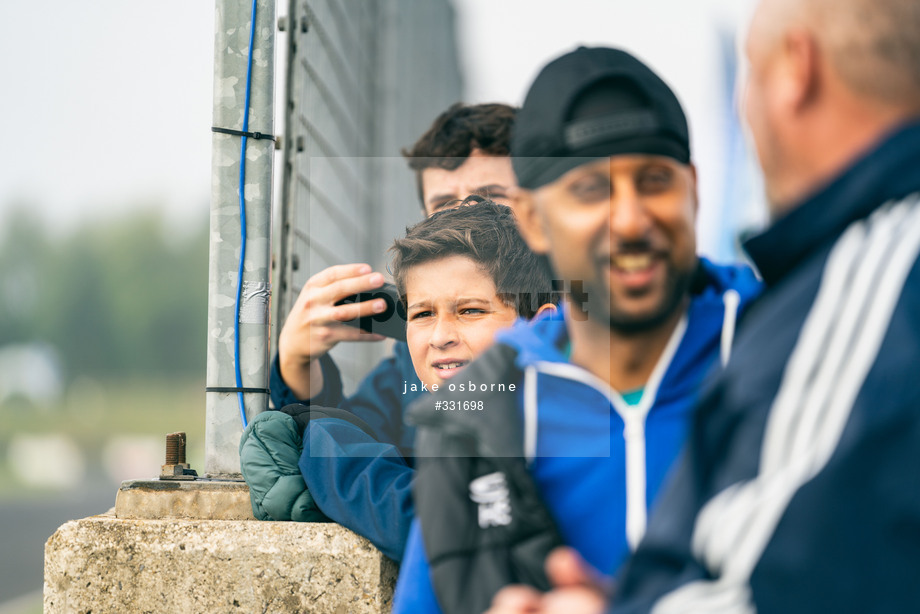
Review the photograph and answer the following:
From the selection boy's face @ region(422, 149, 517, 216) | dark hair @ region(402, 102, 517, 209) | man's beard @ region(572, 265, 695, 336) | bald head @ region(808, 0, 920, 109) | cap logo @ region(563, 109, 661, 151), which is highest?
dark hair @ region(402, 102, 517, 209)

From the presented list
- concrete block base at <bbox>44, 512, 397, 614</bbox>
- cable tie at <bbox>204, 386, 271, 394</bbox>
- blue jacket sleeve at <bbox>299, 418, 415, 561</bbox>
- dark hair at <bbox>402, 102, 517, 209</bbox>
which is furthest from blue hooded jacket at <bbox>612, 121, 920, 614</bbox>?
dark hair at <bbox>402, 102, 517, 209</bbox>

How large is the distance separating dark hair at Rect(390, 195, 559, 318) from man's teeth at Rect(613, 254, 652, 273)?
629mm

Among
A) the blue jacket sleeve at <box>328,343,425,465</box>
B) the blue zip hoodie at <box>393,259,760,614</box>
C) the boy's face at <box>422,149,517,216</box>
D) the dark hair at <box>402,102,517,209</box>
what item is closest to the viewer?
the blue zip hoodie at <box>393,259,760,614</box>

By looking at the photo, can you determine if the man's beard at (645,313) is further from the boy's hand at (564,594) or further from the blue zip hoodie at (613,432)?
the boy's hand at (564,594)

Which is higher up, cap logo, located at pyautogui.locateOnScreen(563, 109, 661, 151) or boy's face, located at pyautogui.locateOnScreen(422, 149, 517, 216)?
boy's face, located at pyautogui.locateOnScreen(422, 149, 517, 216)

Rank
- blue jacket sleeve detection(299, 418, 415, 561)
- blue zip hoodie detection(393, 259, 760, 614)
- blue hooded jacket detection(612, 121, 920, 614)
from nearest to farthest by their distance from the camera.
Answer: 1. blue hooded jacket detection(612, 121, 920, 614)
2. blue zip hoodie detection(393, 259, 760, 614)
3. blue jacket sleeve detection(299, 418, 415, 561)

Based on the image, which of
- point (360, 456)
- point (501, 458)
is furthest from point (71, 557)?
point (501, 458)

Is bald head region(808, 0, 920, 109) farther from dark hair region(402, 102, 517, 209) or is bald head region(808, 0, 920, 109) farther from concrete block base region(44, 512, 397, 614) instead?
dark hair region(402, 102, 517, 209)

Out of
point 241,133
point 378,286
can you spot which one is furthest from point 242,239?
point 378,286

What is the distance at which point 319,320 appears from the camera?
175cm

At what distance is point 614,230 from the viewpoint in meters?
1.05

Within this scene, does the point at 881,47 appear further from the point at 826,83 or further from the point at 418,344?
the point at 418,344

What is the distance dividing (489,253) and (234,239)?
74cm

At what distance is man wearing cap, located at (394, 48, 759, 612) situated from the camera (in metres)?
1.07
